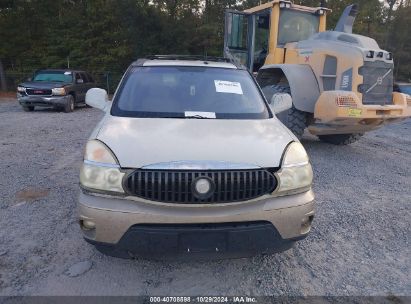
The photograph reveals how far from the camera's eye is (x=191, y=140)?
2871 millimetres

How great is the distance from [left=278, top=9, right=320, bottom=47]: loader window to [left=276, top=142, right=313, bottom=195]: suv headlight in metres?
5.96

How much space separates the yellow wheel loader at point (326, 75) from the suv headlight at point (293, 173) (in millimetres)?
2582

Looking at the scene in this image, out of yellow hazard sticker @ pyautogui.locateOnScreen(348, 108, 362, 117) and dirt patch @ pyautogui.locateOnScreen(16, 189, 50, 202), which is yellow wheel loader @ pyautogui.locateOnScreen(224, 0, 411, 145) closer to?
yellow hazard sticker @ pyautogui.locateOnScreen(348, 108, 362, 117)

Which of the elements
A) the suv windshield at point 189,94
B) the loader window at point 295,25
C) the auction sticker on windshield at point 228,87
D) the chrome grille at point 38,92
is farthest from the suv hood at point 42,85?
the auction sticker on windshield at point 228,87

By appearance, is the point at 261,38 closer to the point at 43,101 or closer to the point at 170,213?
the point at 170,213

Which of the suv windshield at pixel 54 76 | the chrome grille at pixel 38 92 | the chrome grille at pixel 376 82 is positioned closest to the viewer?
the chrome grille at pixel 376 82

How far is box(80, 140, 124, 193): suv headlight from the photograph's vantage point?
2.66 m

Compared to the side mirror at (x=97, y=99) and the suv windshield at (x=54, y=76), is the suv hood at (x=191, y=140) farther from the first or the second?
the suv windshield at (x=54, y=76)

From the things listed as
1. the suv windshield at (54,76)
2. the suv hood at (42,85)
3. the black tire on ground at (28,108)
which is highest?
the suv windshield at (54,76)

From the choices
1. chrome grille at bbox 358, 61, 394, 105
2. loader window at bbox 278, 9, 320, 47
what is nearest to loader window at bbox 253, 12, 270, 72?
loader window at bbox 278, 9, 320, 47

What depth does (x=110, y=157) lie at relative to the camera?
9.02 feet

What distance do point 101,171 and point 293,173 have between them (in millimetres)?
1466

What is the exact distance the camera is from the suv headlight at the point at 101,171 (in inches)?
105

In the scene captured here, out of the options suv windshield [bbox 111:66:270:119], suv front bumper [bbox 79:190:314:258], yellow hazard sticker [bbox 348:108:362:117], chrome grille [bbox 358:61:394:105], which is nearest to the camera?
suv front bumper [bbox 79:190:314:258]
